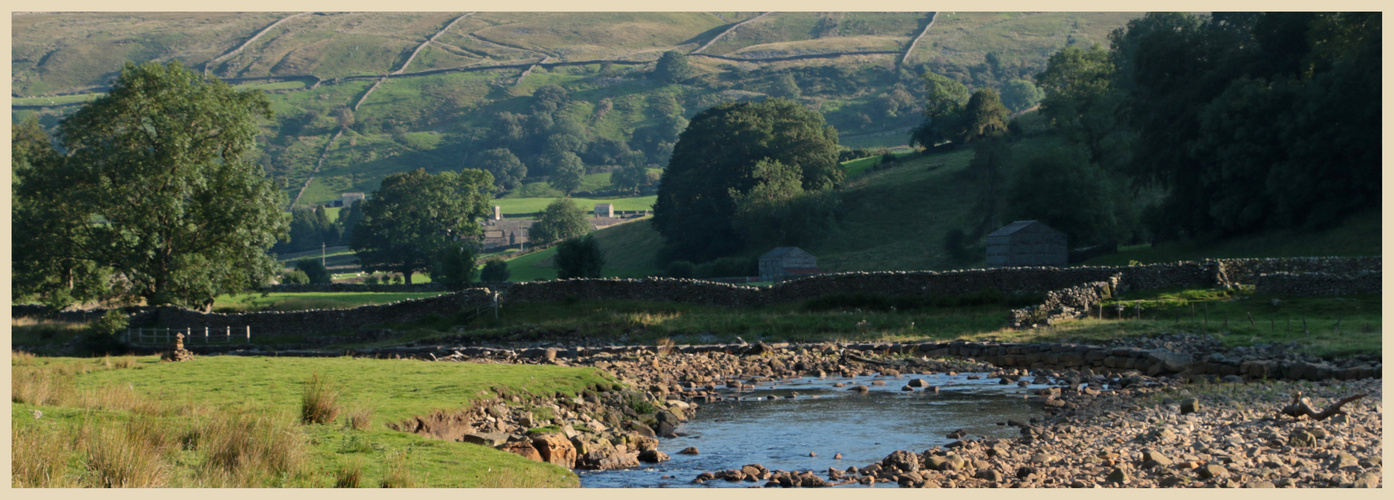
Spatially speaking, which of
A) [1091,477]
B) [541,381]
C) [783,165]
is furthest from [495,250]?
[1091,477]

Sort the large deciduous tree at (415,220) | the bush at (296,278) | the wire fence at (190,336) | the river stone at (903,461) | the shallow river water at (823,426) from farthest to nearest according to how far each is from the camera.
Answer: the large deciduous tree at (415,220), the bush at (296,278), the wire fence at (190,336), the shallow river water at (823,426), the river stone at (903,461)

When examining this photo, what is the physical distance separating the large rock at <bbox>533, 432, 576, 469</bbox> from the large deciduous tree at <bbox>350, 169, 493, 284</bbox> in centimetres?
7410

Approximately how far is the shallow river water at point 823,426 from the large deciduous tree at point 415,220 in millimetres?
68366

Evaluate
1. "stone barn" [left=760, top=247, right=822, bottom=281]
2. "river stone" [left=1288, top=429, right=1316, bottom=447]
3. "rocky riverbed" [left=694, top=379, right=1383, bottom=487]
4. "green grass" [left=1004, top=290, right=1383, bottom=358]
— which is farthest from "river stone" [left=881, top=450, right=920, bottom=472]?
"stone barn" [left=760, top=247, right=822, bottom=281]

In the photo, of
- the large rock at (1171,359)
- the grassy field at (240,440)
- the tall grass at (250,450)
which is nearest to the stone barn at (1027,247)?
the large rock at (1171,359)

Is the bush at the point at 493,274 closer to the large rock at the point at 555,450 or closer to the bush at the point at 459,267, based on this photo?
the bush at the point at 459,267

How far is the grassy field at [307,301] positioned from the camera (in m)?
51.9

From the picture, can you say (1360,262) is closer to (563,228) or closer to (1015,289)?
A: (1015,289)

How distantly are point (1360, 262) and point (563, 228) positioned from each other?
93.1 metres

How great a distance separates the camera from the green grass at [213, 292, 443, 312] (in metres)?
51.9

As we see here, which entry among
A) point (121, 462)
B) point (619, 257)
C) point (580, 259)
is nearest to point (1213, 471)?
point (121, 462)

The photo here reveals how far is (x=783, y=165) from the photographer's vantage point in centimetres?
8744

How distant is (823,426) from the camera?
1838cm

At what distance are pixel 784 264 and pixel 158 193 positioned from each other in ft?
113
